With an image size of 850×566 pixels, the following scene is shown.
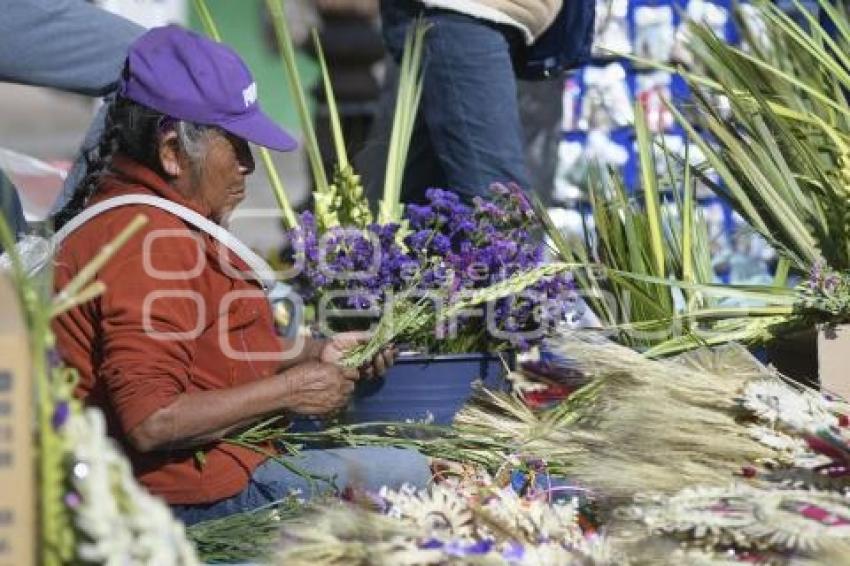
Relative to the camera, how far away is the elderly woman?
8.40ft

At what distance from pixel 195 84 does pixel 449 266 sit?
0.74 metres

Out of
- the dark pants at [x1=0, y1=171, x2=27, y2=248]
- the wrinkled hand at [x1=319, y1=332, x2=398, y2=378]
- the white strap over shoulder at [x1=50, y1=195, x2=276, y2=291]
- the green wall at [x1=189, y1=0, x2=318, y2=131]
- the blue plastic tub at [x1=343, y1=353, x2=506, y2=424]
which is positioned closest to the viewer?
the white strap over shoulder at [x1=50, y1=195, x2=276, y2=291]

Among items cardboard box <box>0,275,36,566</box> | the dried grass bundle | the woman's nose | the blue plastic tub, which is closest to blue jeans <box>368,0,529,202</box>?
the blue plastic tub

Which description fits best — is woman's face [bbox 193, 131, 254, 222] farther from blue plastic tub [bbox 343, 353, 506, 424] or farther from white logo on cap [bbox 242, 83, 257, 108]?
blue plastic tub [bbox 343, 353, 506, 424]

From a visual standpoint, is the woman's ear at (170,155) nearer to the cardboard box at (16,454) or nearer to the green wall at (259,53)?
the cardboard box at (16,454)

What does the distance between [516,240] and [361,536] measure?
1.49m

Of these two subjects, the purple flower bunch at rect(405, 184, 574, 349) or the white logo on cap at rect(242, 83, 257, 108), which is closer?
the white logo on cap at rect(242, 83, 257, 108)

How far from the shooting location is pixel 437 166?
163 inches

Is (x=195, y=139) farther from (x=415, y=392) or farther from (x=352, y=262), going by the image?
(x=415, y=392)

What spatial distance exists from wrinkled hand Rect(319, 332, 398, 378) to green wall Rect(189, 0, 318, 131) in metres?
1.95

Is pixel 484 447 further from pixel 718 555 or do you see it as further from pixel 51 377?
pixel 51 377

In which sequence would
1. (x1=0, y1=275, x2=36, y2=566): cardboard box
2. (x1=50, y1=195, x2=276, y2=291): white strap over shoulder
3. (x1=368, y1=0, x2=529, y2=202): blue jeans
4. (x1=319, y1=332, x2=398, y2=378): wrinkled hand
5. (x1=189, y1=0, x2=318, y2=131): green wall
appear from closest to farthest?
(x1=0, y1=275, x2=36, y2=566): cardboard box
(x1=50, y1=195, x2=276, y2=291): white strap over shoulder
(x1=319, y1=332, x2=398, y2=378): wrinkled hand
(x1=368, y1=0, x2=529, y2=202): blue jeans
(x1=189, y1=0, x2=318, y2=131): green wall

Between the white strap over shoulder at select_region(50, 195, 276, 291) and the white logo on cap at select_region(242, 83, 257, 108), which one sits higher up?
the white logo on cap at select_region(242, 83, 257, 108)

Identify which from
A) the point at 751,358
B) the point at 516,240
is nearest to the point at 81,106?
the point at 516,240
